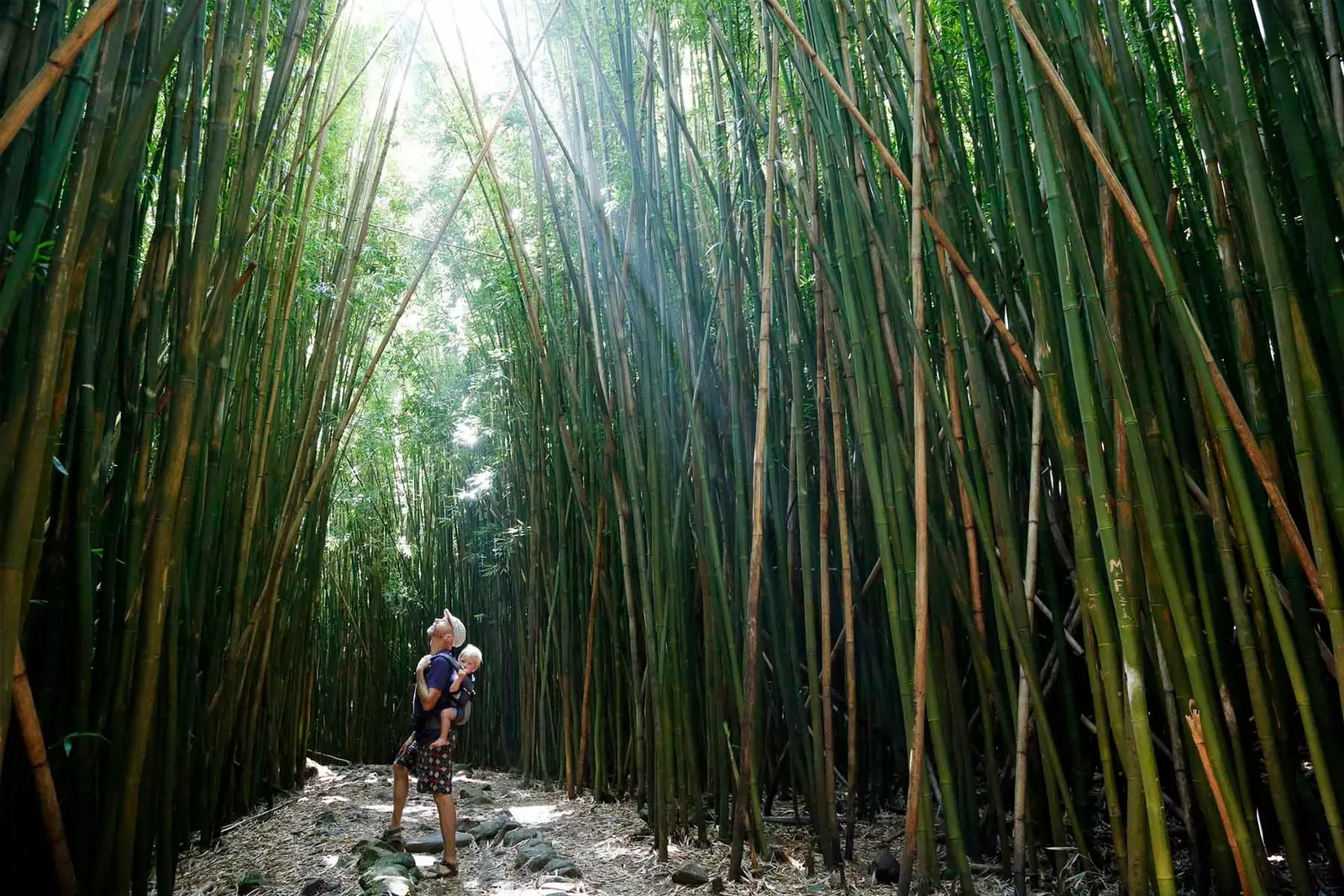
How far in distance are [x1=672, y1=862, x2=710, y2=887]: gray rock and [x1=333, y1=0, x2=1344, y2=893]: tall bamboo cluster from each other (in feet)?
0.53

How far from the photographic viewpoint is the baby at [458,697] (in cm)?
253

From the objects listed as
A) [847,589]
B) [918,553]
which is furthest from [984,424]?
[847,589]

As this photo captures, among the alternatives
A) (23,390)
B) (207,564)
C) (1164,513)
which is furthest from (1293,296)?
(207,564)

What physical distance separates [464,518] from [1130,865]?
4525 millimetres

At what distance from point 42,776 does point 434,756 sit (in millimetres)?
1420

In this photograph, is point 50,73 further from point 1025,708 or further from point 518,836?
point 518,836

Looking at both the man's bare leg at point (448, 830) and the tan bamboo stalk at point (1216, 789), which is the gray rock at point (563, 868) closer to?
the man's bare leg at point (448, 830)

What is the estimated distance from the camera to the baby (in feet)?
8.30

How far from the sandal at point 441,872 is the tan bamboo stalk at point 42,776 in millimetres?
1089

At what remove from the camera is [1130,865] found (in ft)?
4.07

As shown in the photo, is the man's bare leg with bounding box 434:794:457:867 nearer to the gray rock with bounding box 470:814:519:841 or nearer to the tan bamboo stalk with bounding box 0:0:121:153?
the gray rock with bounding box 470:814:519:841

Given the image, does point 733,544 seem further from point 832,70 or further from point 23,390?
point 23,390

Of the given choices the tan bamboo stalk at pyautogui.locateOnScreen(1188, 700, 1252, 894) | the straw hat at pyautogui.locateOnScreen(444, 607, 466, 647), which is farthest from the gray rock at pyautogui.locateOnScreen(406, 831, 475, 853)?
the tan bamboo stalk at pyautogui.locateOnScreen(1188, 700, 1252, 894)

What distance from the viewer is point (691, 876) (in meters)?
1.93
